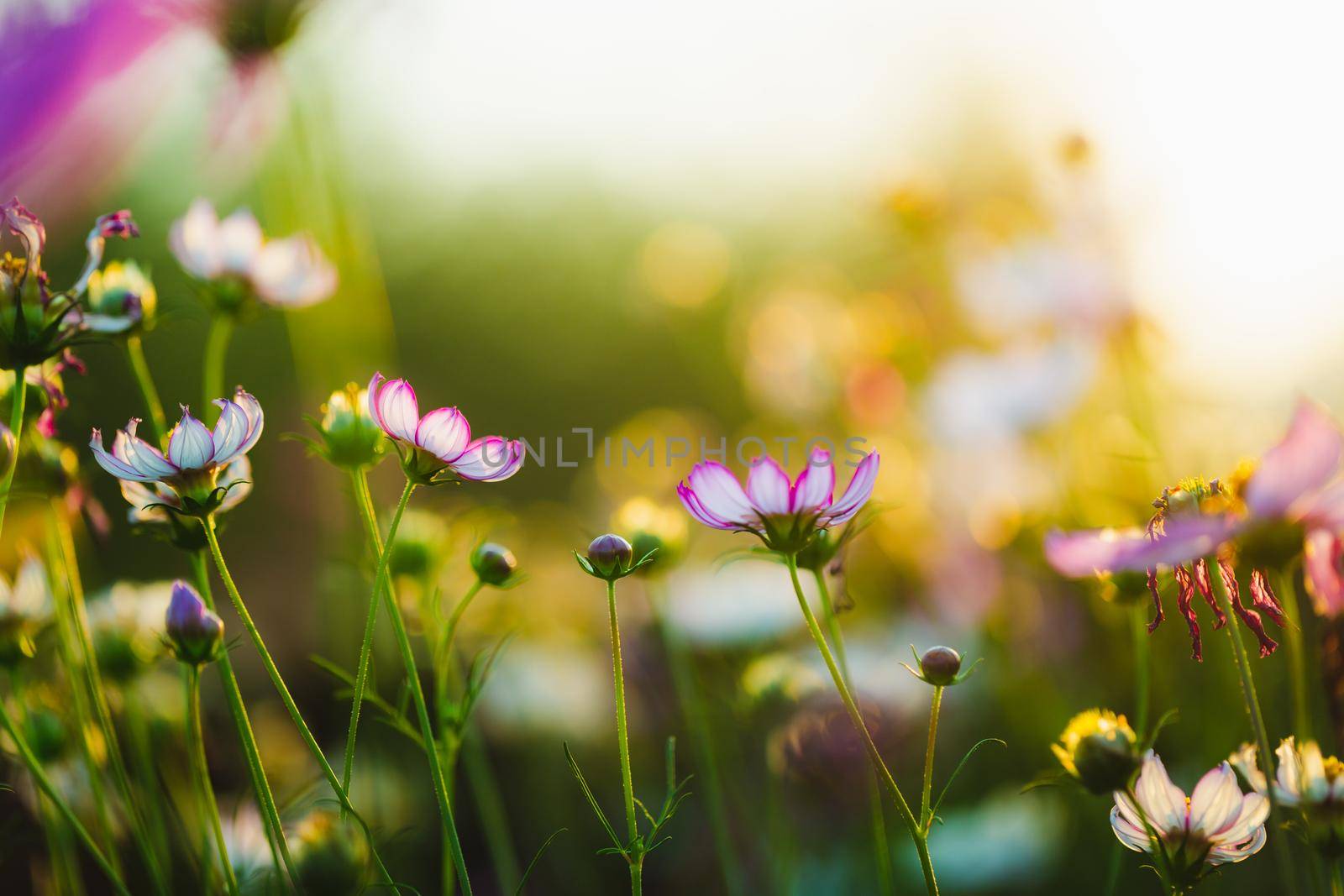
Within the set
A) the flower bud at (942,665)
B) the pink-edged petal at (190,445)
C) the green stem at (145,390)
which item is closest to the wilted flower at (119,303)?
the green stem at (145,390)

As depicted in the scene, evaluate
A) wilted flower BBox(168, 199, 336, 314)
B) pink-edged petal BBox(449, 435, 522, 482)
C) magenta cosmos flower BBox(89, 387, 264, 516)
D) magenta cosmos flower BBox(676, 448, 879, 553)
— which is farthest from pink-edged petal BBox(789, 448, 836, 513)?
wilted flower BBox(168, 199, 336, 314)

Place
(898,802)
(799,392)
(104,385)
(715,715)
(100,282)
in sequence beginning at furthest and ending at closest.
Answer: (104,385), (799,392), (715,715), (100,282), (898,802)

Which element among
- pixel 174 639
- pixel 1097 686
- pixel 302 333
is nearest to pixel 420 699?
pixel 174 639

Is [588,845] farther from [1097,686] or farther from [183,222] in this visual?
[183,222]

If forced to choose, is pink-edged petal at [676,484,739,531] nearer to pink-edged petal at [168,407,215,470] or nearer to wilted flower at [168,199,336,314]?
pink-edged petal at [168,407,215,470]

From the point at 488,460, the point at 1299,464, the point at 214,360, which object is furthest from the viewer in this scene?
the point at 214,360

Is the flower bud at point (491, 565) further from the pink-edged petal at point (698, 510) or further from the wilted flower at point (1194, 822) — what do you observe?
the wilted flower at point (1194, 822)

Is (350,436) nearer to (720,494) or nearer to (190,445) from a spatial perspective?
(190,445)

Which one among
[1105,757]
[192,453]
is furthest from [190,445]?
[1105,757]
